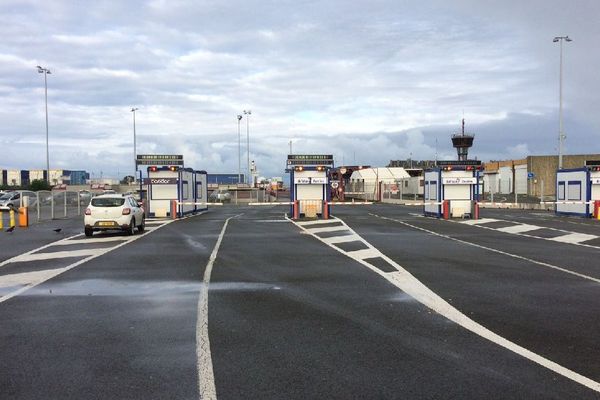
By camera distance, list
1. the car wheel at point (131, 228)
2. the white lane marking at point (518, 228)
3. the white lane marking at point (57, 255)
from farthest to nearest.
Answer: the white lane marking at point (518, 228) < the car wheel at point (131, 228) < the white lane marking at point (57, 255)

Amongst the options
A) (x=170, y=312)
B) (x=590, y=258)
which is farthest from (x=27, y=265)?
(x=590, y=258)

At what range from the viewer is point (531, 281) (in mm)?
10969

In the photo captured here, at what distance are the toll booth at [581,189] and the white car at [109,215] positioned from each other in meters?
21.6

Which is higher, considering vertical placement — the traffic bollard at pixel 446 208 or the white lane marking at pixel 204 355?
the traffic bollard at pixel 446 208

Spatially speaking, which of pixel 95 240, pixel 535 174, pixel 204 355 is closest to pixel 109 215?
pixel 95 240

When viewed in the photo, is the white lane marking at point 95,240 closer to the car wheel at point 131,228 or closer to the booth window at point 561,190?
the car wheel at point 131,228

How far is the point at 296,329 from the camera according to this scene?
23.7 feet

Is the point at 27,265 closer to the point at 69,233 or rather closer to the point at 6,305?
the point at 6,305

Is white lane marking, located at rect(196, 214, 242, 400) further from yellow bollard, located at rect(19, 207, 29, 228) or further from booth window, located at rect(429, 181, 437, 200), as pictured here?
booth window, located at rect(429, 181, 437, 200)

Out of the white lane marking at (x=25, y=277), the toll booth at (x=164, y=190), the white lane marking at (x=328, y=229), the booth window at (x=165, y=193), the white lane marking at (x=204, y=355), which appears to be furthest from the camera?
the booth window at (x=165, y=193)

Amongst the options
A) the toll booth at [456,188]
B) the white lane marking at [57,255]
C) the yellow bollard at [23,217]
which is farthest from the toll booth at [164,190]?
the white lane marking at [57,255]

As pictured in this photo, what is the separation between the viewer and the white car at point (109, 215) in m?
Answer: 20.5

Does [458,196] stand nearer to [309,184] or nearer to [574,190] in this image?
[574,190]

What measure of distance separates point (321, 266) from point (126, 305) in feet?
17.1
